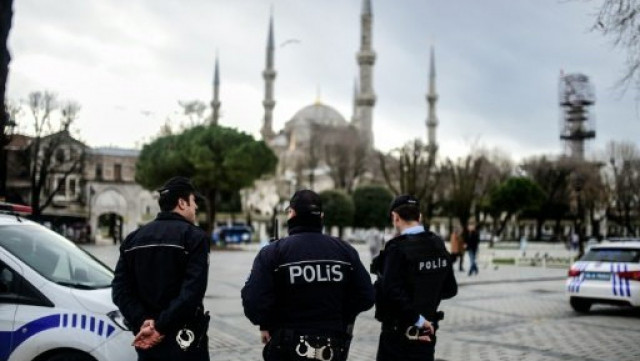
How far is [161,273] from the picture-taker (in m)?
4.17

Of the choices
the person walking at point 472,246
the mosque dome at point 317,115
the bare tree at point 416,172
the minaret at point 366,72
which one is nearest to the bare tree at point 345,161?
the bare tree at point 416,172

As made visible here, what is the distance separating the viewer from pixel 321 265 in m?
3.98

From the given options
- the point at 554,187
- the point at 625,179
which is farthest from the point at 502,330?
the point at 554,187

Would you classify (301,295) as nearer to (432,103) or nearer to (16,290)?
(16,290)

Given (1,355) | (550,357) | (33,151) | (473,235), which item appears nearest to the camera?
(1,355)

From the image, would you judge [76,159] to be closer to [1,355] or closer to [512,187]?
[512,187]

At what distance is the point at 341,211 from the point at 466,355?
44.1m

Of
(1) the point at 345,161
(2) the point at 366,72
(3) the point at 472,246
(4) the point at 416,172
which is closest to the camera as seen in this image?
(3) the point at 472,246

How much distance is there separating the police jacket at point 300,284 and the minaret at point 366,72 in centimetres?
8108

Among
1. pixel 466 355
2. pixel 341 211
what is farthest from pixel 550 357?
pixel 341 211

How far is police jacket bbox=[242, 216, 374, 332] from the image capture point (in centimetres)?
393

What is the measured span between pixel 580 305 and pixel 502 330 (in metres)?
3.27

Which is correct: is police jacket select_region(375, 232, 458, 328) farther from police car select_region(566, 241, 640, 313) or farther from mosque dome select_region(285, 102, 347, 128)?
mosque dome select_region(285, 102, 347, 128)

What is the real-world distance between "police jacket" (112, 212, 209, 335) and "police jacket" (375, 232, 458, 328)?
4.25 ft
